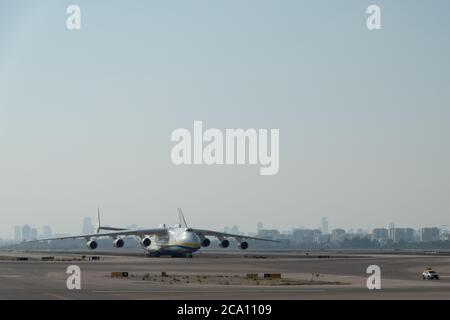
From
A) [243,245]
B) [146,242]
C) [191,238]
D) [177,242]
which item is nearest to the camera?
[191,238]

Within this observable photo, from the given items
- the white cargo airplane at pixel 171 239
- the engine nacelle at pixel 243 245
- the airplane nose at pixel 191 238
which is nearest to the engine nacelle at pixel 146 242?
the white cargo airplane at pixel 171 239

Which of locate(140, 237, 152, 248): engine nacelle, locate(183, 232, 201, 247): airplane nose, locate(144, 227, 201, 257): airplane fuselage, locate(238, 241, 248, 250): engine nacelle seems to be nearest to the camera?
locate(183, 232, 201, 247): airplane nose

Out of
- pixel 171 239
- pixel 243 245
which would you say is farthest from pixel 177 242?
pixel 243 245

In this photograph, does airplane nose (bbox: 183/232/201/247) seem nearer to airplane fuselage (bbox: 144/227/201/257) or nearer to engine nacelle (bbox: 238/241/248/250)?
airplane fuselage (bbox: 144/227/201/257)

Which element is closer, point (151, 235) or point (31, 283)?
point (31, 283)

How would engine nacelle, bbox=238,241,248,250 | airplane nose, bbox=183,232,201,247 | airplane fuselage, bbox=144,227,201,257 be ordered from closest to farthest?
airplane nose, bbox=183,232,201,247, airplane fuselage, bbox=144,227,201,257, engine nacelle, bbox=238,241,248,250

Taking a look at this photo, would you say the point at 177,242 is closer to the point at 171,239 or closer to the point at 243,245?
the point at 171,239

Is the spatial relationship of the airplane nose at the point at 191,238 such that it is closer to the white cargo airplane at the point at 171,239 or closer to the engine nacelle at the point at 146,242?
the white cargo airplane at the point at 171,239

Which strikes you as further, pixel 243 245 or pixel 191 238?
pixel 243 245

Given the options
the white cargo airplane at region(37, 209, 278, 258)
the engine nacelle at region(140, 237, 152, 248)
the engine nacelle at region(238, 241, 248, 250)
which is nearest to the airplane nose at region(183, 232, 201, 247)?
the white cargo airplane at region(37, 209, 278, 258)
